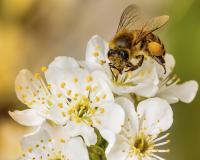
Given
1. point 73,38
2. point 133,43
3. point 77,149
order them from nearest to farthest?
point 77,149 → point 133,43 → point 73,38

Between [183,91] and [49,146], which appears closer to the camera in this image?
[49,146]

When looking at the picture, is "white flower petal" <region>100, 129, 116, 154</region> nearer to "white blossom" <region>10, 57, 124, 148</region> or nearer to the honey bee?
"white blossom" <region>10, 57, 124, 148</region>

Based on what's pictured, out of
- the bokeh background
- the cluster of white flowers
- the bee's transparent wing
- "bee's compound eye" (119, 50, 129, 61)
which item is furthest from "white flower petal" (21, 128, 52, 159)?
the bokeh background

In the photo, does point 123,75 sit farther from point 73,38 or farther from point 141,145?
point 73,38

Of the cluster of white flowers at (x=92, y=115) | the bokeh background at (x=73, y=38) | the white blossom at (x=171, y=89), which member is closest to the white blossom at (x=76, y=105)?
the cluster of white flowers at (x=92, y=115)

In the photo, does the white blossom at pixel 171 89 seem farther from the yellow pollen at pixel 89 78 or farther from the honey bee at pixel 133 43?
the yellow pollen at pixel 89 78

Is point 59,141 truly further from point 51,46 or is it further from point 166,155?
point 51,46

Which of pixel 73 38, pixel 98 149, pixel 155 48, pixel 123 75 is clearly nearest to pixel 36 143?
pixel 98 149
